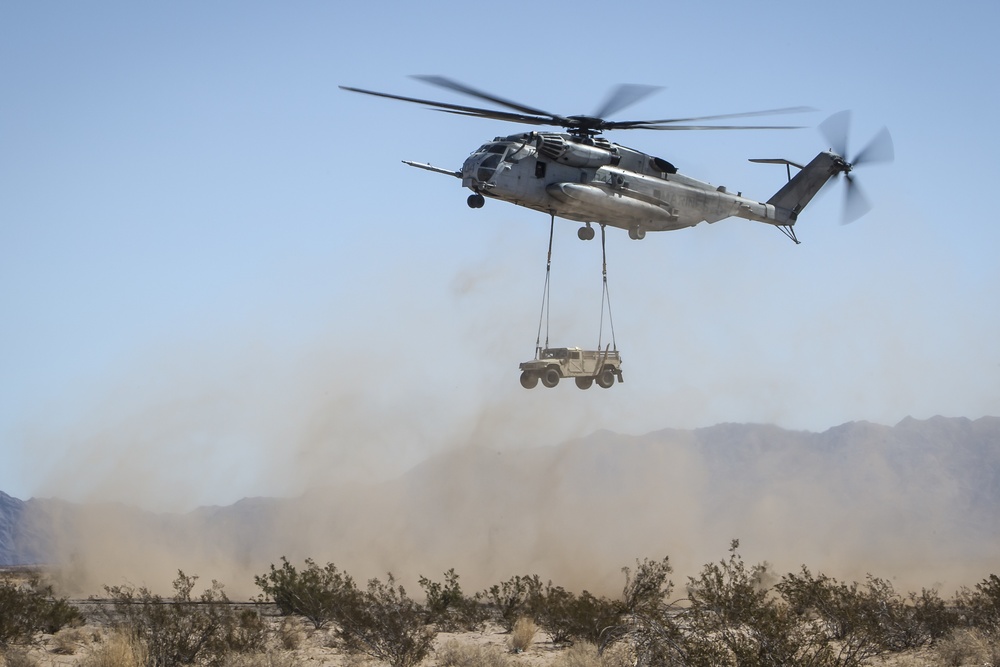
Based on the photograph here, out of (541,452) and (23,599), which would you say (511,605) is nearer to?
(23,599)

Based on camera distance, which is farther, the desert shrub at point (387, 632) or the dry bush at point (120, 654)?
the desert shrub at point (387, 632)

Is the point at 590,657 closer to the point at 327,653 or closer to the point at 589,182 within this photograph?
the point at 327,653

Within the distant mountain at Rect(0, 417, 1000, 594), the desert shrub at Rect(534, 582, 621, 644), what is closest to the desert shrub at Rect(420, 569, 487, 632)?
the desert shrub at Rect(534, 582, 621, 644)

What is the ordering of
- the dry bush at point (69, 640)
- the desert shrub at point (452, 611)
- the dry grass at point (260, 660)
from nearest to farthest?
1. the dry grass at point (260, 660)
2. the dry bush at point (69, 640)
3. the desert shrub at point (452, 611)

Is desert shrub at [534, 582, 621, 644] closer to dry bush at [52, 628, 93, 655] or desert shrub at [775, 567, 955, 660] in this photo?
desert shrub at [775, 567, 955, 660]

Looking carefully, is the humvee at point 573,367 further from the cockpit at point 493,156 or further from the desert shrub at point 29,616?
the desert shrub at point 29,616

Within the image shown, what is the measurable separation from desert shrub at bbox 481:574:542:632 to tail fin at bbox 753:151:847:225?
43.6 ft

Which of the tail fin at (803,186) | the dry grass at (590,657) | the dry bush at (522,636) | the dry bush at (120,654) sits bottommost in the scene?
the dry bush at (120,654)

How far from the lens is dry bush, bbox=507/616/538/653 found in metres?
24.1

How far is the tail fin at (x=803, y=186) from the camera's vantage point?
3412cm

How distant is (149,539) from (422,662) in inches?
1347

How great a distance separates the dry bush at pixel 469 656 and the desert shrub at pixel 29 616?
28.3 feet

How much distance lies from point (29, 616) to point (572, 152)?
1599 cm

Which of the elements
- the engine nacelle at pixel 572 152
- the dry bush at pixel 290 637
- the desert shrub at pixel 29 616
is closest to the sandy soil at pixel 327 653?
the dry bush at pixel 290 637
